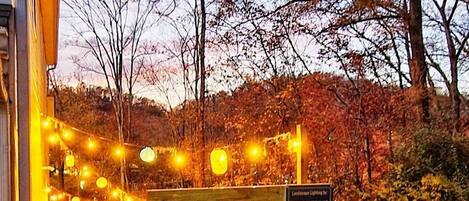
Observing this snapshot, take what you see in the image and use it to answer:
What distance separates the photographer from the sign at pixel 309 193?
180 inches

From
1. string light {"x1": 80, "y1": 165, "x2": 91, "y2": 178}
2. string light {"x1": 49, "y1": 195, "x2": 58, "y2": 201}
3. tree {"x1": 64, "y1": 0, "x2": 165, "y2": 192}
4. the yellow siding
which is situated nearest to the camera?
the yellow siding

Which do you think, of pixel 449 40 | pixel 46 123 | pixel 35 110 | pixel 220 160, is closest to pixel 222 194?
pixel 35 110

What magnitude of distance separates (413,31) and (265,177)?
12.1 ft

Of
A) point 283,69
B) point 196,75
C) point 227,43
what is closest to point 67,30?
point 196,75

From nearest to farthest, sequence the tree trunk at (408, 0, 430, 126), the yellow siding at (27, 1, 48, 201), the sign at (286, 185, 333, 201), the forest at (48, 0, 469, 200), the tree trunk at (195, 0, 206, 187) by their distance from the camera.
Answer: the yellow siding at (27, 1, 48, 201), the sign at (286, 185, 333, 201), the forest at (48, 0, 469, 200), the tree trunk at (408, 0, 430, 126), the tree trunk at (195, 0, 206, 187)

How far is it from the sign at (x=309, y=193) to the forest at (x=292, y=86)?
2994mm

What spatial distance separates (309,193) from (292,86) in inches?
238

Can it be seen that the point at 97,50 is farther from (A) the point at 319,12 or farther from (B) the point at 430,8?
(B) the point at 430,8

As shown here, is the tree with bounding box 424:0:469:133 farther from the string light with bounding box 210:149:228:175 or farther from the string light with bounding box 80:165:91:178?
the string light with bounding box 80:165:91:178

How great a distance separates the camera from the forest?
8.92 m

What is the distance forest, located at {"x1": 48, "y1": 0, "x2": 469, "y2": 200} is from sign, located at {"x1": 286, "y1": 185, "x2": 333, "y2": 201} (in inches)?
118

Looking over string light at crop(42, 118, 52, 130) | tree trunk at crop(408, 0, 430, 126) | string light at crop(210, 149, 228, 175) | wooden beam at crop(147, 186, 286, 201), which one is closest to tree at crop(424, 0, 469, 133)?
tree trunk at crop(408, 0, 430, 126)

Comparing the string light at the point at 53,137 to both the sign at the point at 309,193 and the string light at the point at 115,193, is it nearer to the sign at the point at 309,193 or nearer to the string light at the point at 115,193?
the sign at the point at 309,193

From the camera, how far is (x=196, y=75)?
42.2 feet
